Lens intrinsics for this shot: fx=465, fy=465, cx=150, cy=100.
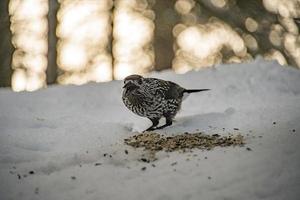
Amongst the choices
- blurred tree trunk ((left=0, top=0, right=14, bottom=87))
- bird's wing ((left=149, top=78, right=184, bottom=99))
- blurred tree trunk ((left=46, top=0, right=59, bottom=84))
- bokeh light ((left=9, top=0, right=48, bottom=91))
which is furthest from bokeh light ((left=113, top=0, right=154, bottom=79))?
bird's wing ((left=149, top=78, right=184, bottom=99))

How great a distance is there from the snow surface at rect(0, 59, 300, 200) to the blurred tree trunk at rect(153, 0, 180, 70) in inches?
204

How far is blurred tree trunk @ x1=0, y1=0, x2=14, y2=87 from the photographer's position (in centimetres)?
1203

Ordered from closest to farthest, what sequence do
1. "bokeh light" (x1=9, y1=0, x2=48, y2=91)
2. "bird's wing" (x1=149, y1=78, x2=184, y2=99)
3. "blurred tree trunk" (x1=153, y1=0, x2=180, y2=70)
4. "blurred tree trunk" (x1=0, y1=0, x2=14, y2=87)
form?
"bird's wing" (x1=149, y1=78, x2=184, y2=99) → "blurred tree trunk" (x1=0, y1=0, x2=14, y2=87) → "bokeh light" (x1=9, y1=0, x2=48, y2=91) → "blurred tree trunk" (x1=153, y1=0, x2=180, y2=70)

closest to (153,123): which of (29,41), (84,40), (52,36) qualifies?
(52,36)

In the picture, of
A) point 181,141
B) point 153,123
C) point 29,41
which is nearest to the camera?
point 181,141

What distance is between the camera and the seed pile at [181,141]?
470 cm

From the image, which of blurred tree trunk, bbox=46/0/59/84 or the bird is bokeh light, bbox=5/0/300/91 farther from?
the bird

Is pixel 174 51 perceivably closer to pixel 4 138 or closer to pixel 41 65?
pixel 41 65

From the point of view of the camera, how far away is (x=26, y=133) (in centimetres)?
556

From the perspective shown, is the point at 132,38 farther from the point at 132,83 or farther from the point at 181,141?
the point at 181,141

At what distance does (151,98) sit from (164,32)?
8879 millimetres

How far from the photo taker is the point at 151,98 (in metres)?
5.60

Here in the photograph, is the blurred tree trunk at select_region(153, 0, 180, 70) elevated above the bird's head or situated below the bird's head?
below

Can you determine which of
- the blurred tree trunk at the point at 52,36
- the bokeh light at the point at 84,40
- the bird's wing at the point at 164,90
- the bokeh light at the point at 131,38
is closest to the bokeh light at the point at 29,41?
the bokeh light at the point at 131,38
